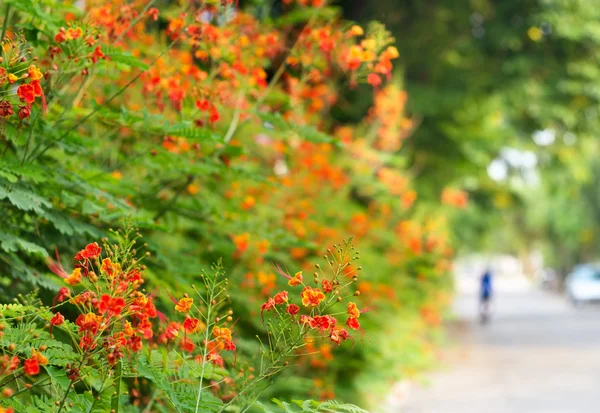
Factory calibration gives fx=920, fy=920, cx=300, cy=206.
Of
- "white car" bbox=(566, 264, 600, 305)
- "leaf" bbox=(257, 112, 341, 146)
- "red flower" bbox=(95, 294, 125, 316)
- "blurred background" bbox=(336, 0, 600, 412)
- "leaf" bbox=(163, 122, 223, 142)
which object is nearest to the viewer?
"red flower" bbox=(95, 294, 125, 316)

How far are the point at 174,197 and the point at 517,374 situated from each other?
36.0 ft

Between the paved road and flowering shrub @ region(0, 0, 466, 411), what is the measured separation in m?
2.26

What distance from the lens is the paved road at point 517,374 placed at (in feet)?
36.4

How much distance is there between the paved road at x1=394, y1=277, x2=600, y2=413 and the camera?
1111 centimetres

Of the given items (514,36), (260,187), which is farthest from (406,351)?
(514,36)

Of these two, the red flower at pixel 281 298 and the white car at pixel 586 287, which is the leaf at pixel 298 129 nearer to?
the red flower at pixel 281 298

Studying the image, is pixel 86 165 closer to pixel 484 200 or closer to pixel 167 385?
A: pixel 167 385

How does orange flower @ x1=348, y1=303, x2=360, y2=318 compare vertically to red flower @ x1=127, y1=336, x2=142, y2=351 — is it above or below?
above

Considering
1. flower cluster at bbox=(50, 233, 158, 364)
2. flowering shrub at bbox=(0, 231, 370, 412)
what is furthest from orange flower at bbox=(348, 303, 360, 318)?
flower cluster at bbox=(50, 233, 158, 364)

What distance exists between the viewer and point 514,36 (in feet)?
53.1

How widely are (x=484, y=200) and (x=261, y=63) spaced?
1706 centimetres

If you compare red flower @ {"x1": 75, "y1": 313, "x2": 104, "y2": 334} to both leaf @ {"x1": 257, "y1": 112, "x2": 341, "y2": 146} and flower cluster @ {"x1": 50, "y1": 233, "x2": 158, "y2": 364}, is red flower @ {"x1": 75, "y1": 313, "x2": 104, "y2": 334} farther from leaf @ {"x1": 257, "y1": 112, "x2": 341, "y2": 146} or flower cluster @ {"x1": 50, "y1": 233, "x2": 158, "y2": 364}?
leaf @ {"x1": 257, "y1": 112, "x2": 341, "y2": 146}

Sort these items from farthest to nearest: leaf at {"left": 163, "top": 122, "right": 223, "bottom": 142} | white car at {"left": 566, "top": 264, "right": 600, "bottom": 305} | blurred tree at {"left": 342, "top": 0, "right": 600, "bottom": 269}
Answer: white car at {"left": 566, "top": 264, "right": 600, "bottom": 305} → blurred tree at {"left": 342, "top": 0, "right": 600, "bottom": 269} → leaf at {"left": 163, "top": 122, "right": 223, "bottom": 142}

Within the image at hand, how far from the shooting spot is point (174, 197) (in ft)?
15.0
